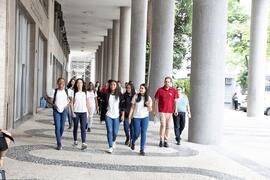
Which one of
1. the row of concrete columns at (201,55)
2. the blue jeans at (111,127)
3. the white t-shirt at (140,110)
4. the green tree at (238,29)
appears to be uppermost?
the green tree at (238,29)

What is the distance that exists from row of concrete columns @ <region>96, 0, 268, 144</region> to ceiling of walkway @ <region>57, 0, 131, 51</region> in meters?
1.50

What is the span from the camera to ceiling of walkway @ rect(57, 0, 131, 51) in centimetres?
3297

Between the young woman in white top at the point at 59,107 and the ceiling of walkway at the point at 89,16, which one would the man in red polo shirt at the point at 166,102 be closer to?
the young woman in white top at the point at 59,107

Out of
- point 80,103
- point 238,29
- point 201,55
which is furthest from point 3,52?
point 238,29

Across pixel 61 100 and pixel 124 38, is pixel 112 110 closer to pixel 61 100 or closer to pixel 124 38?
pixel 61 100

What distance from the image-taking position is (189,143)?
43.7 ft

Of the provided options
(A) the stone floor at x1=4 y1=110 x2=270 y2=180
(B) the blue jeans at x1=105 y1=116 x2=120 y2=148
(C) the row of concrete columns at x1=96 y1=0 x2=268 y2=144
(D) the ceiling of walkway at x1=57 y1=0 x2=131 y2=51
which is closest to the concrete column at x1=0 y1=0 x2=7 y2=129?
(A) the stone floor at x1=4 y1=110 x2=270 y2=180

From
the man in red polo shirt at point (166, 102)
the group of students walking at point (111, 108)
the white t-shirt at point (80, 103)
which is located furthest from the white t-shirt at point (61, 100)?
the man in red polo shirt at point (166, 102)

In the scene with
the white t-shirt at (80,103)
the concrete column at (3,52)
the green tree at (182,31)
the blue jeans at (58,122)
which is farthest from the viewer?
the green tree at (182,31)

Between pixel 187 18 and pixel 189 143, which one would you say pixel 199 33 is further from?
pixel 187 18

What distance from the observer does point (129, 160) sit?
9.70 metres

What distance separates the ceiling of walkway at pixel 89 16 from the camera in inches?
1298

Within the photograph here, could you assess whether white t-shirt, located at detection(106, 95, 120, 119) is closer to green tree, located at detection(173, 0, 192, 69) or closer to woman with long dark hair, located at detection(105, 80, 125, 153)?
woman with long dark hair, located at detection(105, 80, 125, 153)

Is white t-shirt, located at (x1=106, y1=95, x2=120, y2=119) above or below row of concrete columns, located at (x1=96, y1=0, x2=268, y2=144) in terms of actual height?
below
